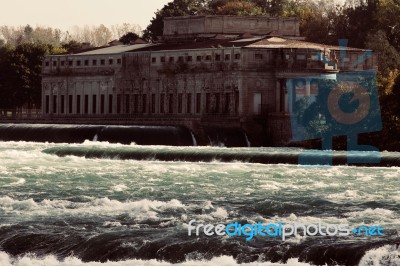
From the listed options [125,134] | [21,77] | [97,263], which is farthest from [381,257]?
[21,77]

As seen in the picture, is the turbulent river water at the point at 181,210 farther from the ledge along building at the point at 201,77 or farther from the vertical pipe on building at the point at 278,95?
the vertical pipe on building at the point at 278,95

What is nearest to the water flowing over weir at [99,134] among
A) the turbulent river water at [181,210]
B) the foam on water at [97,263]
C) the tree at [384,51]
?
the turbulent river water at [181,210]

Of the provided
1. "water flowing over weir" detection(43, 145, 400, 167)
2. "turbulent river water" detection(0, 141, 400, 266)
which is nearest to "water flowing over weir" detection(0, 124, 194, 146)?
"water flowing over weir" detection(43, 145, 400, 167)

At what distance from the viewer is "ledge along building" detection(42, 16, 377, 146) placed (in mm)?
116312

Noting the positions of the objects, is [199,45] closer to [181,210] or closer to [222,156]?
[222,156]

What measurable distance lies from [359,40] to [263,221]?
107 m

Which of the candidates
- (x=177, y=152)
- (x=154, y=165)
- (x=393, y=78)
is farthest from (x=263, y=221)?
(x=393, y=78)

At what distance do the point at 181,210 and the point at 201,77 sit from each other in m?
69.3

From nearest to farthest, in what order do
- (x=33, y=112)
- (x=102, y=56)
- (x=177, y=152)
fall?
(x=177, y=152) < (x=102, y=56) < (x=33, y=112)

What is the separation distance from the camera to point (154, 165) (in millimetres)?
80562

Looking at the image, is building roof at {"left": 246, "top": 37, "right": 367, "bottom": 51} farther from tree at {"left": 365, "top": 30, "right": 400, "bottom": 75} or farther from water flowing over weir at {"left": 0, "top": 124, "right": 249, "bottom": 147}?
tree at {"left": 365, "top": 30, "right": 400, "bottom": 75}

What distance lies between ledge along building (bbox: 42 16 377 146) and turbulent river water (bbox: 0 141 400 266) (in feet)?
109

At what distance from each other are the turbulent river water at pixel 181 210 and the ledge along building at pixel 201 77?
33215 millimetres

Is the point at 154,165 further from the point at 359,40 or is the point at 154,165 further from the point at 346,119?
the point at 359,40
